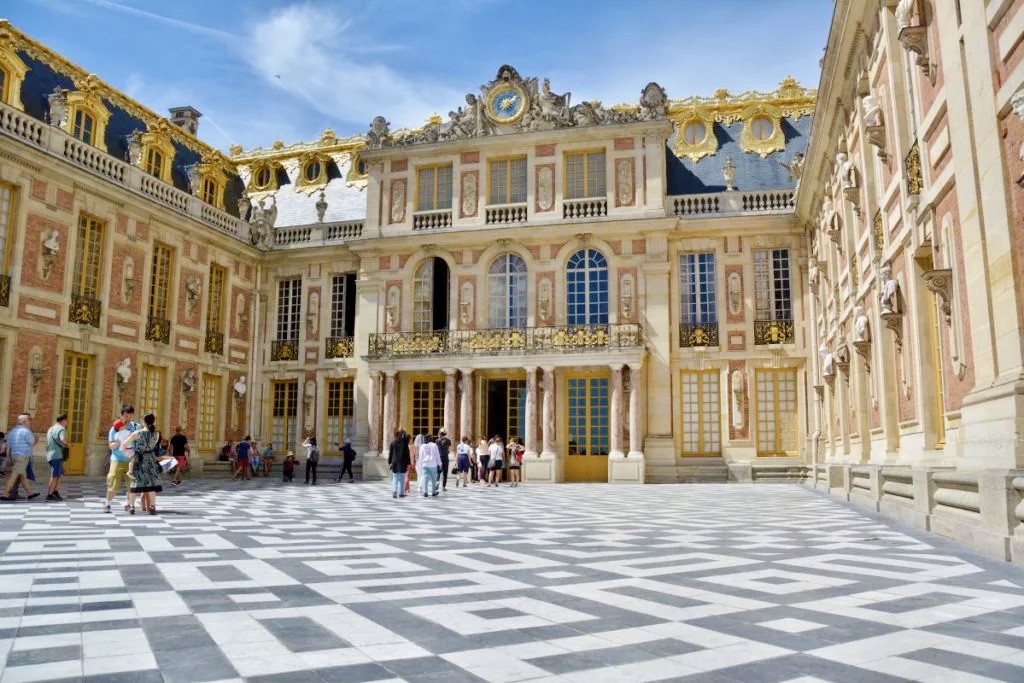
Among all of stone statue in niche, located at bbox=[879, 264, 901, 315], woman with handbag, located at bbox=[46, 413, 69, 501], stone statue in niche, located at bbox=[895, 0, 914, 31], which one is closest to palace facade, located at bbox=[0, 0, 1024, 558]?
stone statue in niche, located at bbox=[879, 264, 901, 315]

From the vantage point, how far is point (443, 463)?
64.2 feet

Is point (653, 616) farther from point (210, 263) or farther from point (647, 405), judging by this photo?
point (210, 263)

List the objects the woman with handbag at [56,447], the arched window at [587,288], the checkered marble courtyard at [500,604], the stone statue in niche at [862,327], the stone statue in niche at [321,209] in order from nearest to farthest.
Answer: the checkered marble courtyard at [500,604] < the woman with handbag at [56,447] < the stone statue in niche at [862,327] < the arched window at [587,288] < the stone statue in niche at [321,209]

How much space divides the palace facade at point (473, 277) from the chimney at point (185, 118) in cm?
9

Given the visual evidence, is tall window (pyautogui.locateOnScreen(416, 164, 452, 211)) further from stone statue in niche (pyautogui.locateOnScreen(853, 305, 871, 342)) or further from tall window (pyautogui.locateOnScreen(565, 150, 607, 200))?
stone statue in niche (pyautogui.locateOnScreen(853, 305, 871, 342))

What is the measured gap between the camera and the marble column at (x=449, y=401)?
24.0 metres

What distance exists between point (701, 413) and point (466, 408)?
6938 mm

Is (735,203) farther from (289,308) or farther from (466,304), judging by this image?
(289,308)

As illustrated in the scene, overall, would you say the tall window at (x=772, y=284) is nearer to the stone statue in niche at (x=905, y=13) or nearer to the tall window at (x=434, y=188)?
the tall window at (x=434, y=188)

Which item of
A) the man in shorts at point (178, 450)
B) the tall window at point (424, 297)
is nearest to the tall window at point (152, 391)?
the man in shorts at point (178, 450)

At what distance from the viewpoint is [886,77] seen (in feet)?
38.3

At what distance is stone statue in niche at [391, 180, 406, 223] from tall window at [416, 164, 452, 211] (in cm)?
47

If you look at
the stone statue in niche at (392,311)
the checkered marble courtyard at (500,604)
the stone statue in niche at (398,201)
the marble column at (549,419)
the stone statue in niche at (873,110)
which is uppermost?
the stone statue in niche at (398,201)

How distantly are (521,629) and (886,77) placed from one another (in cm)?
1069
